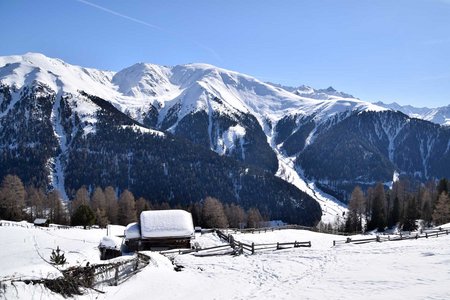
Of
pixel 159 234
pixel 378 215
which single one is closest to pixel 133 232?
pixel 159 234

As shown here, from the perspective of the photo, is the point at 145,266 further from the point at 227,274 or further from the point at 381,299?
the point at 381,299

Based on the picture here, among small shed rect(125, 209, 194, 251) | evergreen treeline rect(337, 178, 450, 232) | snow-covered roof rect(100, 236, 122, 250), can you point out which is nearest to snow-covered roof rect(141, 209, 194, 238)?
small shed rect(125, 209, 194, 251)

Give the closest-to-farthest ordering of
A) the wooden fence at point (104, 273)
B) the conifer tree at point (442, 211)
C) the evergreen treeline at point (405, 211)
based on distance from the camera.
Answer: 1. the wooden fence at point (104, 273)
2. the conifer tree at point (442, 211)
3. the evergreen treeline at point (405, 211)

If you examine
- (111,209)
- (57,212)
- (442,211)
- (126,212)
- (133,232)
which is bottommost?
(133,232)

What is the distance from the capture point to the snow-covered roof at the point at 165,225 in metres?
59.9

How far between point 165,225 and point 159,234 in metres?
1.80

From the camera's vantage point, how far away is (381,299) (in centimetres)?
2005

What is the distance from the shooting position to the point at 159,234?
59.8 metres

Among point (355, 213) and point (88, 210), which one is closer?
point (88, 210)

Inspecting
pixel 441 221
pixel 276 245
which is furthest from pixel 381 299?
pixel 441 221

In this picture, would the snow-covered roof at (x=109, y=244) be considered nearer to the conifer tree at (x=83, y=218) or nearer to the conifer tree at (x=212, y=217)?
the conifer tree at (x=83, y=218)

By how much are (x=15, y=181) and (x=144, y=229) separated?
73.0 metres

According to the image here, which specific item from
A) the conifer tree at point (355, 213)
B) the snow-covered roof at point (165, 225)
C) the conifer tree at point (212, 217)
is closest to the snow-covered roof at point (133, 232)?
the snow-covered roof at point (165, 225)

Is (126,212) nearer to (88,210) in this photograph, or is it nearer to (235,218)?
(88,210)
